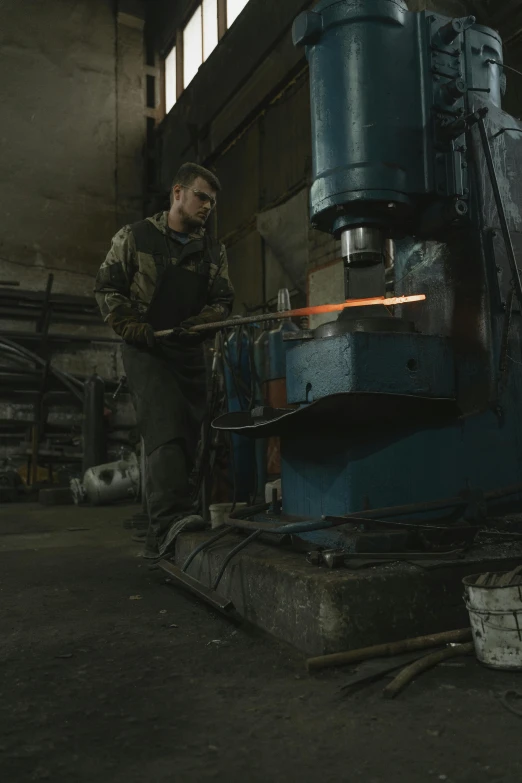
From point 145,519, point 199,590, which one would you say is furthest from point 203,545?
point 145,519

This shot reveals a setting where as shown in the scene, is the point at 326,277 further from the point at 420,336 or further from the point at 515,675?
the point at 515,675

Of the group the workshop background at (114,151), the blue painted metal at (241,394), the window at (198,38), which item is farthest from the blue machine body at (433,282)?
the window at (198,38)

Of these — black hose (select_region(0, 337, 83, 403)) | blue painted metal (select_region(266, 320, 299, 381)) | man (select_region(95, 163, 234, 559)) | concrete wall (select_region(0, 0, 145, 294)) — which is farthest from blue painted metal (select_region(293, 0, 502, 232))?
concrete wall (select_region(0, 0, 145, 294))

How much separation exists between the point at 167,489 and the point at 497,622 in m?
1.62

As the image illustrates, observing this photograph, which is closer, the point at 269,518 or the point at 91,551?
the point at 269,518

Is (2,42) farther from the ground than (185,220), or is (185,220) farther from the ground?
(2,42)

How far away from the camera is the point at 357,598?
1416 mm

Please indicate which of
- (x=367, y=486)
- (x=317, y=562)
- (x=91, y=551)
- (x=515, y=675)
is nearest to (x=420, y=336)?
(x=367, y=486)

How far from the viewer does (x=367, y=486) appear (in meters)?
1.76

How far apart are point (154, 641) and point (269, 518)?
2.18 ft

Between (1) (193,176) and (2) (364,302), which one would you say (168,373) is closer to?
(1) (193,176)

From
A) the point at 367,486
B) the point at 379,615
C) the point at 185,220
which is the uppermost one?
the point at 185,220

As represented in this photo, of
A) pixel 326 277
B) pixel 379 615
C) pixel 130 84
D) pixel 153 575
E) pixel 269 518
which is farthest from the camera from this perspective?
pixel 130 84

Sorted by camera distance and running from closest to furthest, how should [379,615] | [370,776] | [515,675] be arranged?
[370,776], [515,675], [379,615]
